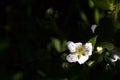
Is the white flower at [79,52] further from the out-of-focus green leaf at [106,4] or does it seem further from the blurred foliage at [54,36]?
the out-of-focus green leaf at [106,4]

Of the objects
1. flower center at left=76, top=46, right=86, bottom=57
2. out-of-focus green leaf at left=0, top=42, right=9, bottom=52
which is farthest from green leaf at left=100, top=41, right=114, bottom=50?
out-of-focus green leaf at left=0, top=42, right=9, bottom=52

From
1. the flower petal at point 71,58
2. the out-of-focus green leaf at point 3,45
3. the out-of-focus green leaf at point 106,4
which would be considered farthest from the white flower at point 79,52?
the out-of-focus green leaf at point 3,45

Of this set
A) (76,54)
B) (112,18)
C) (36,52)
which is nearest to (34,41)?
(36,52)

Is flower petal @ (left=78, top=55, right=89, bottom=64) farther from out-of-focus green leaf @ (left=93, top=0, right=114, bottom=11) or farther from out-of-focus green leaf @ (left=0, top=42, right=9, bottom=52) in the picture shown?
out-of-focus green leaf @ (left=0, top=42, right=9, bottom=52)

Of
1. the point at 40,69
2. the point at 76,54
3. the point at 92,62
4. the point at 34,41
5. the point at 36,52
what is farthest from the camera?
the point at 34,41

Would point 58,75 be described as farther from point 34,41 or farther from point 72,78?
point 34,41

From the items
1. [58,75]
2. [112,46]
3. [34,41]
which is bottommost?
[34,41]
